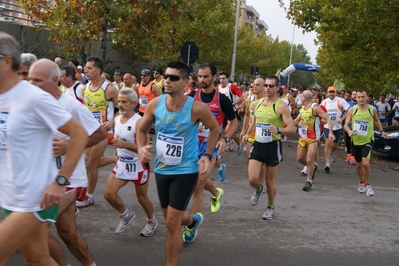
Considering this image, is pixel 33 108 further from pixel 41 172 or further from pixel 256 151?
pixel 256 151

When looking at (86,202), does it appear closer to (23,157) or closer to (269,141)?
(269,141)

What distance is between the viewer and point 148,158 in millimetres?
4625

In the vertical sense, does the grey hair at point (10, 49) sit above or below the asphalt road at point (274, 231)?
above

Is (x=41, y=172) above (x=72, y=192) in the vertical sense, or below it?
above

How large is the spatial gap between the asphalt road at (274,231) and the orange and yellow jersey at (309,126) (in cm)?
106

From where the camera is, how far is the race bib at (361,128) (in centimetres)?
945

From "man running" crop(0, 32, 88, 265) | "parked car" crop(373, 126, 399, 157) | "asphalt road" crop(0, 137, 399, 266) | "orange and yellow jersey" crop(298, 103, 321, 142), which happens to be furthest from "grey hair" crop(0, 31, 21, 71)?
"parked car" crop(373, 126, 399, 157)

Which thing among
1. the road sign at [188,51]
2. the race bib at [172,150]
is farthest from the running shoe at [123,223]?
the road sign at [188,51]

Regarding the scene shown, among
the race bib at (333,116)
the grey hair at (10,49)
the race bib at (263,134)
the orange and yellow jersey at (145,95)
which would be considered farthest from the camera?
the race bib at (333,116)

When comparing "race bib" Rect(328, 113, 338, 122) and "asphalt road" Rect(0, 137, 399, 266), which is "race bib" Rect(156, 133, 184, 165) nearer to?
"asphalt road" Rect(0, 137, 399, 266)

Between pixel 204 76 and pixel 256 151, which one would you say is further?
pixel 256 151

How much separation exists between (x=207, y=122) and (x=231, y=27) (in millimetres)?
33585

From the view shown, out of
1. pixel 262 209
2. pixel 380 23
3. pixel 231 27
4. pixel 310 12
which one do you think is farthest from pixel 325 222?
pixel 231 27

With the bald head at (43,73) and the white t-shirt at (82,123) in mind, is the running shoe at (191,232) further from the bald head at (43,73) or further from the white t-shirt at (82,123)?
the bald head at (43,73)
